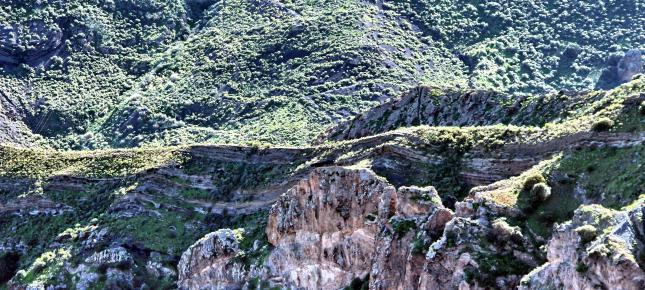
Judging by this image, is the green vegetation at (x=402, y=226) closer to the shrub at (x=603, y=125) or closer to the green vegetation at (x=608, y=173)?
the green vegetation at (x=608, y=173)

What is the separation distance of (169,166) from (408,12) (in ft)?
251

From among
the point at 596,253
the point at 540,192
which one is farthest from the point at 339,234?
the point at 596,253

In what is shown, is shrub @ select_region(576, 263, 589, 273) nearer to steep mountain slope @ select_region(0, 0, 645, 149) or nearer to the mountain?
the mountain

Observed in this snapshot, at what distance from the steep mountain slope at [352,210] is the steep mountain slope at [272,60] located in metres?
31.0

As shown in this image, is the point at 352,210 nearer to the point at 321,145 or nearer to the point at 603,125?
the point at 603,125

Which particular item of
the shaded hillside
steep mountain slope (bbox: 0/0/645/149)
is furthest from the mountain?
steep mountain slope (bbox: 0/0/645/149)

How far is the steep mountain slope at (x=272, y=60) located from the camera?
5807 inches

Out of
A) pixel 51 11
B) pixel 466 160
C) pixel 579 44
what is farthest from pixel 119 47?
pixel 466 160

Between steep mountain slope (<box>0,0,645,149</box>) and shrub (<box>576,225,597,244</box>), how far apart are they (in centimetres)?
8065

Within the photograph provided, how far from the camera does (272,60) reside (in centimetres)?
16100

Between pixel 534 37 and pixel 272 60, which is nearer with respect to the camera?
pixel 272 60

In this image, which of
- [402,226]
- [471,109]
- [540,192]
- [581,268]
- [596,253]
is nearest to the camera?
[596,253]

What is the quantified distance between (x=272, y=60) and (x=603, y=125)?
326ft

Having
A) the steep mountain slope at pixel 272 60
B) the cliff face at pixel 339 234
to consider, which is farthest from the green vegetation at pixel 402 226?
the steep mountain slope at pixel 272 60
